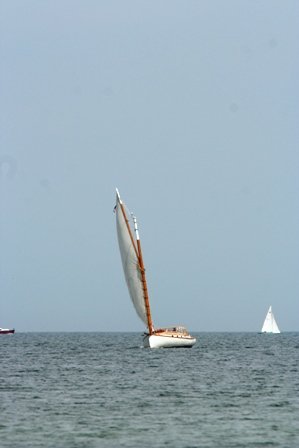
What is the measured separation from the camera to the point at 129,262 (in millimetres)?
126500

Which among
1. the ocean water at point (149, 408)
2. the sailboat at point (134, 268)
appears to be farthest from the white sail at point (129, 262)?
the ocean water at point (149, 408)

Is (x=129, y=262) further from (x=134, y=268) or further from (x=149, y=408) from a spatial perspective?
(x=149, y=408)

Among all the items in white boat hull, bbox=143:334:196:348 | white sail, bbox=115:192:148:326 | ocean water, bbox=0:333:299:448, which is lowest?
ocean water, bbox=0:333:299:448

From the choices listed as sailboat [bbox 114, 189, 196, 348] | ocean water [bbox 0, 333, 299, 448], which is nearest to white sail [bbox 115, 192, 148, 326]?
sailboat [bbox 114, 189, 196, 348]

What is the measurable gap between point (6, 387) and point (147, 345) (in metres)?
66.8

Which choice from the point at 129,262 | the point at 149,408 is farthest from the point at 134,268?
the point at 149,408

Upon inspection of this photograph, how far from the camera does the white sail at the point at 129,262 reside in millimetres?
125500

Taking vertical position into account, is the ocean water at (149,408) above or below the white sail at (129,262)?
below

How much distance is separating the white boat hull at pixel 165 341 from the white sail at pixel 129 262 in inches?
148

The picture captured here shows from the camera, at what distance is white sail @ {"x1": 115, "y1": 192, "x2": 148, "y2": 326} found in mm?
125500

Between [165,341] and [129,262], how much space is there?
12440 mm

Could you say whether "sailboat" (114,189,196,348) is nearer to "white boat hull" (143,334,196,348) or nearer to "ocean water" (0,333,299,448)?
"white boat hull" (143,334,196,348)

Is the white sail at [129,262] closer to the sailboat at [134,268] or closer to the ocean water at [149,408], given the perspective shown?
the sailboat at [134,268]

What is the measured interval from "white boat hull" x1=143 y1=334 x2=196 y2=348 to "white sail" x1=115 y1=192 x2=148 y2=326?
375 centimetres
